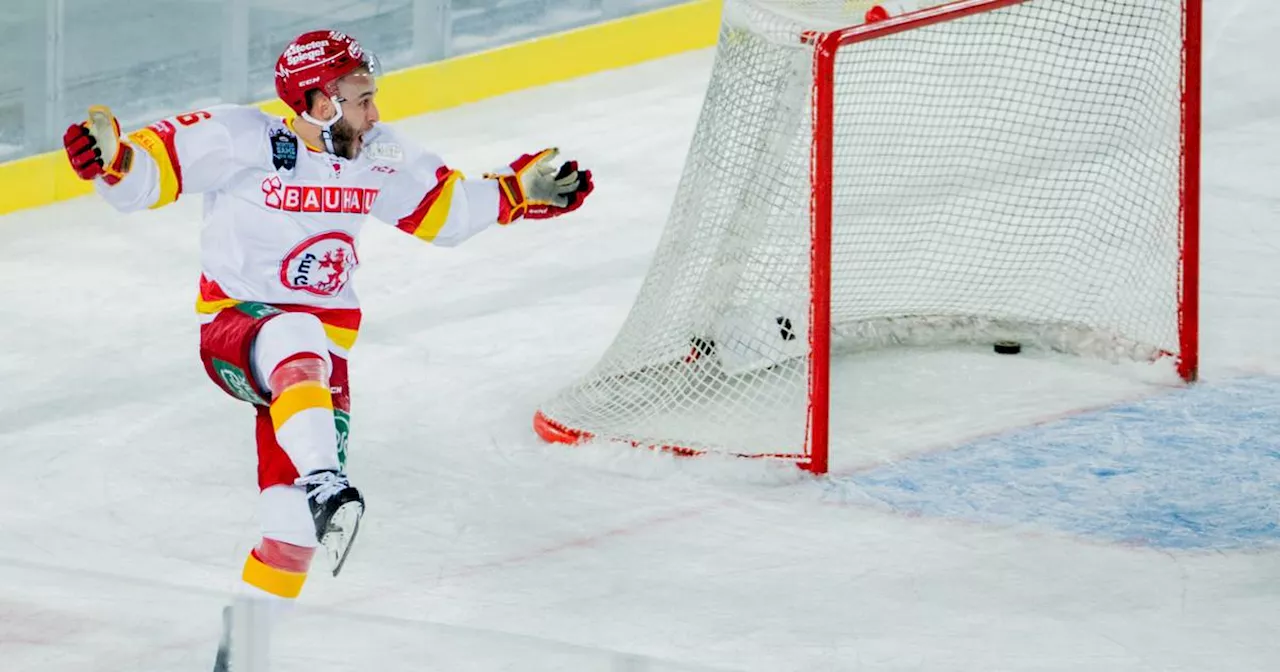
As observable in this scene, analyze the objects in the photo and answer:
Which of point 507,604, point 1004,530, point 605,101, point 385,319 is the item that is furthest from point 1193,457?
point 605,101

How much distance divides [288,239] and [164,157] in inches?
10.0

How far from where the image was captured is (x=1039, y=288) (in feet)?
20.6

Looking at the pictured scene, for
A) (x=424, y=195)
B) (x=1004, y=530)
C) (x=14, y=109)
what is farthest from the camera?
(x=14, y=109)

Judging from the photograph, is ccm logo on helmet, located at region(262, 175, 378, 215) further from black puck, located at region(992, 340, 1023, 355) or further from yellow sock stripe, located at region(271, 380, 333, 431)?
black puck, located at region(992, 340, 1023, 355)

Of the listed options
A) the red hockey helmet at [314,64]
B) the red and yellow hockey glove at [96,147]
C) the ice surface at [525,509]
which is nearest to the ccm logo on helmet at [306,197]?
the red hockey helmet at [314,64]

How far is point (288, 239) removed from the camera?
165 inches

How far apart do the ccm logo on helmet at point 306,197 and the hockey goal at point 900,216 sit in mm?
1290

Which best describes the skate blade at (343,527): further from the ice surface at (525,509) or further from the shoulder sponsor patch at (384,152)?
the shoulder sponsor patch at (384,152)

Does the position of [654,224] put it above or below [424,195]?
below

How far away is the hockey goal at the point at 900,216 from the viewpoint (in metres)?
5.41

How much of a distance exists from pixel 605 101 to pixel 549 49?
35cm

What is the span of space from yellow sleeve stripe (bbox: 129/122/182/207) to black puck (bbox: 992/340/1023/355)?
2.70 meters

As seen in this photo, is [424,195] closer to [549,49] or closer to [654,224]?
[654,224]

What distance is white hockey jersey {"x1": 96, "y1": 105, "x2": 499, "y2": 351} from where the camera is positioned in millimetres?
4109
